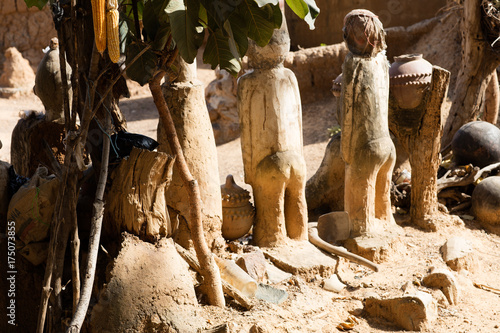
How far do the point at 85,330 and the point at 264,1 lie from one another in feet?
6.71

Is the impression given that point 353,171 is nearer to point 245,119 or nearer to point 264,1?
point 245,119

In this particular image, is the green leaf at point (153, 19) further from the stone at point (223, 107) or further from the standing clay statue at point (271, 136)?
the stone at point (223, 107)

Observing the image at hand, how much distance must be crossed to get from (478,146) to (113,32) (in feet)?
17.7

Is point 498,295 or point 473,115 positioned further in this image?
point 473,115

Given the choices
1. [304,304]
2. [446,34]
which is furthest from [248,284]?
[446,34]

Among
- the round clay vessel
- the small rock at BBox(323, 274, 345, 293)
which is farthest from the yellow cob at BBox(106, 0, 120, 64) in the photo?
the round clay vessel

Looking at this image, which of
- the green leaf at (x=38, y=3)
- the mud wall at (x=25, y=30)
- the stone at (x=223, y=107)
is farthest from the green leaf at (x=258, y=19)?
the mud wall at (x=25, y=30)

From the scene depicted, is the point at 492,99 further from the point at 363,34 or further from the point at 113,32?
the point at 113,32

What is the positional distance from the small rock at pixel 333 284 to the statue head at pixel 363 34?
6.71ft

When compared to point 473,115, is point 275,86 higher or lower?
higher

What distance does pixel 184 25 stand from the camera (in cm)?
316

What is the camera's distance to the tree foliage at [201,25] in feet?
10.0

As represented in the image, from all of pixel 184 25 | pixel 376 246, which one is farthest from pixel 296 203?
pixel 184 25

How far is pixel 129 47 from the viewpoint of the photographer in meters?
3.48
